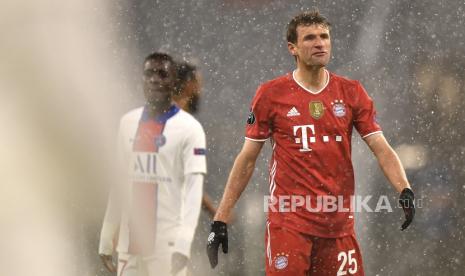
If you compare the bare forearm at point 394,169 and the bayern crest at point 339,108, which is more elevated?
the bayern crest at point 339,108

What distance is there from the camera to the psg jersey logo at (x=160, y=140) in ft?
12.5

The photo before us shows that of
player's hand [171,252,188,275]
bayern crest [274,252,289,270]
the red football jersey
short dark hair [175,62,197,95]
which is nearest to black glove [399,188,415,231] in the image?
the red football jersey

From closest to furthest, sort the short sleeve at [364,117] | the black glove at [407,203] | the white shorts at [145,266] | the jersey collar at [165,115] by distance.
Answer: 1. the black glove at [407,203]
2. the short sleeve at [364,117]
3. the white shorts at [145,266]
4. the jersey collar at [165,115]

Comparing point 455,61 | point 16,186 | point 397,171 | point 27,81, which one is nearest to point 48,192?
point 16,186

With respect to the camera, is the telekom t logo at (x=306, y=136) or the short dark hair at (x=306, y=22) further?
the short dark hair at (x=306, y=22)

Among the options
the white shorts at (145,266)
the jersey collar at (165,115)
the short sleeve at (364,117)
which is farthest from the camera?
the jersey collar at (165,115)

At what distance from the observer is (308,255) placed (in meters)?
3.30

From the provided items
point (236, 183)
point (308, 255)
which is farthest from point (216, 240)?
point (308, 255)

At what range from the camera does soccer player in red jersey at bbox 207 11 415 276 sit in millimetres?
3295

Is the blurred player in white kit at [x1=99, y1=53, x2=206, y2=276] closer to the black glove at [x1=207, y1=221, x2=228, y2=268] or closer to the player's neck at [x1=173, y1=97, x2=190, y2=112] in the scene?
the player's neck at [x1=173, y1=97, x2=190, y2=112]

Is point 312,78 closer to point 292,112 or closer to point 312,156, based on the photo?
point 292,112

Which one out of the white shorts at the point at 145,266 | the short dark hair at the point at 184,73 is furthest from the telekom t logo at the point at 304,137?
the white shorts at the point at 145,266

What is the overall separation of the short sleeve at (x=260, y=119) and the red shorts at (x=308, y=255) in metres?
0.37

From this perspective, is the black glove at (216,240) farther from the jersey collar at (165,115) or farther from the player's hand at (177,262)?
the jersey collar at (165,115)
